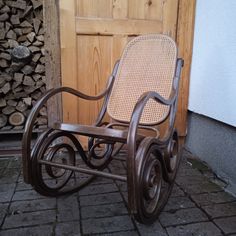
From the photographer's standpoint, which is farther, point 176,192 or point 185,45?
point 185,45

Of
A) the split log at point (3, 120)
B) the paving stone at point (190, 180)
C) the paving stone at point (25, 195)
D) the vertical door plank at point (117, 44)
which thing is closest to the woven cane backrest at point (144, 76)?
the vertical door plank at point (117, 44)

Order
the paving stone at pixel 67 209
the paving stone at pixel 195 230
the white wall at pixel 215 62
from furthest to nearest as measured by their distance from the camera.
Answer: the white wall at pixel 215 62, the paving stone at pixel 67 209, the paving stone at pixel 195 230

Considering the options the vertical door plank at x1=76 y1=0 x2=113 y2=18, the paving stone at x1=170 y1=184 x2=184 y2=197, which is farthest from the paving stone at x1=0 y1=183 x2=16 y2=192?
the vertical door plank at x1=76 y1=0 x2=113 y2=18

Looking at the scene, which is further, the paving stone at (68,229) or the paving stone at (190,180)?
the paving stone at (190,180)

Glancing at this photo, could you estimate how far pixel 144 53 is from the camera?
174 cm

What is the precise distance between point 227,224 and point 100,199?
67 centimetres

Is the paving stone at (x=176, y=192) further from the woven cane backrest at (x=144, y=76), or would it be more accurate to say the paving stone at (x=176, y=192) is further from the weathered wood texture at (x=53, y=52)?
the weathered wood texture at (x=53, y=52)

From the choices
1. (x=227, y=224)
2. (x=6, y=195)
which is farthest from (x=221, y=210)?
(x=6, y=195)

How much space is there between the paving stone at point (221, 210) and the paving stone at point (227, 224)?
0.04 m

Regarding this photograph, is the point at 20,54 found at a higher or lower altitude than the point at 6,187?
higher

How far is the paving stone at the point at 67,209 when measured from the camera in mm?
1283

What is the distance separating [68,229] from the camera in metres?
1.19

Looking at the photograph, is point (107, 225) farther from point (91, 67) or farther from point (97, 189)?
point (91, 67)

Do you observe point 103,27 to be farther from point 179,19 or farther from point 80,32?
point 179,19
